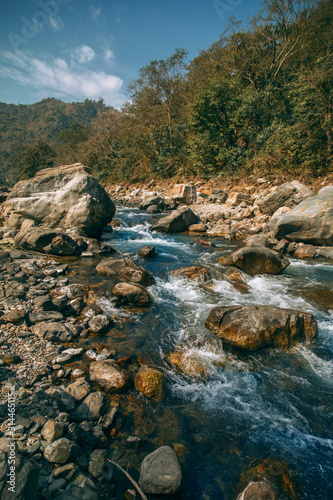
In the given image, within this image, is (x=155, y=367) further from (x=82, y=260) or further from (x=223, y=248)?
(x=223, y=248)

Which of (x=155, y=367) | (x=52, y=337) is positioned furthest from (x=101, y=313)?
(x=155, y=367)

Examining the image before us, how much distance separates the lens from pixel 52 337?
4309 millimetres

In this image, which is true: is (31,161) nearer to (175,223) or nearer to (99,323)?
(175,223)

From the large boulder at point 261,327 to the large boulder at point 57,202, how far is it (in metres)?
7.92

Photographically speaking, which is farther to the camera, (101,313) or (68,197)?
(68,197)

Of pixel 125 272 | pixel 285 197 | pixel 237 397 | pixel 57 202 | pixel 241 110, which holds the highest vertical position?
pixel 241 110

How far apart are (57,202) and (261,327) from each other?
376 inches

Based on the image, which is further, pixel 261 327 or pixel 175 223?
pixel 175 223

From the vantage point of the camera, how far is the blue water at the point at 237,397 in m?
2.68

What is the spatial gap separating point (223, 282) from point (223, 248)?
12.0 ft

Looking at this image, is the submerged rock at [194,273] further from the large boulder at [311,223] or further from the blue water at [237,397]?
the large boulder at [311,223]

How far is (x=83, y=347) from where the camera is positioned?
14.0 feet

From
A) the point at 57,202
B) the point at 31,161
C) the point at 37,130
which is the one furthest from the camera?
the point at 37,130

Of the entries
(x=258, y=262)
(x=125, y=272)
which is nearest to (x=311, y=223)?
(x=258, y=262)
